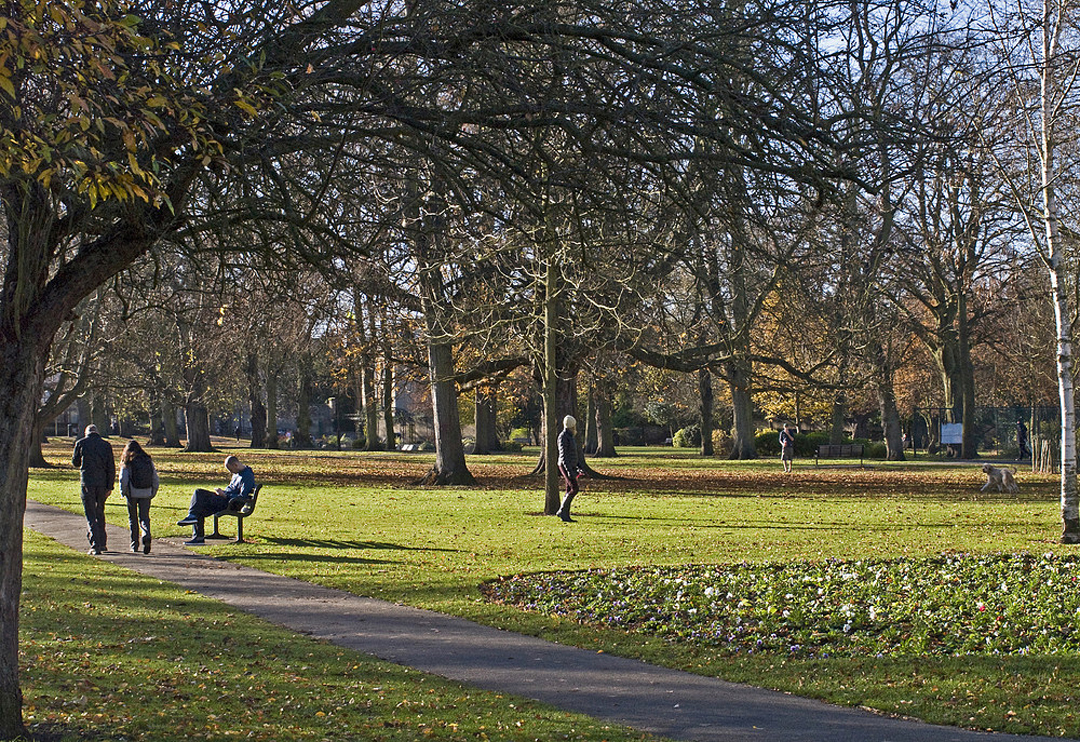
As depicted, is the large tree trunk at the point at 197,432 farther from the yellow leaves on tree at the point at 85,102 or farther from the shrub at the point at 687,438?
the yellow leaves on tree at the point at 85,102

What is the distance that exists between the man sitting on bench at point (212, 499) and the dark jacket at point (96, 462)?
1.33 metres

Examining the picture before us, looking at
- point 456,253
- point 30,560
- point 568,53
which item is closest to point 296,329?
point 456,253

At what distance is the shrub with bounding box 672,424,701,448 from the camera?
232 feet

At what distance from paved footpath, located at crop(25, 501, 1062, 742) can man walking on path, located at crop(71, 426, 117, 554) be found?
2957 millimetres

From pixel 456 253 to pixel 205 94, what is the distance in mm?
13485

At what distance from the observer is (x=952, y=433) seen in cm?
4662

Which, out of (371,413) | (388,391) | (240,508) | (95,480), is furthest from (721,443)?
(95,480)

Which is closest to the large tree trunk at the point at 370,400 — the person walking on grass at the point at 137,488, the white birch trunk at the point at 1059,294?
the person walking on grass at the point at 137,488

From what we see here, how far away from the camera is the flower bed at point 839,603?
8.73 meters

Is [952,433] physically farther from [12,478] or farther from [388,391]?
[12,478]

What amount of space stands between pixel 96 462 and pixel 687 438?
192 ft

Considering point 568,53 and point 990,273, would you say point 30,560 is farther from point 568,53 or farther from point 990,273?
point 990,273

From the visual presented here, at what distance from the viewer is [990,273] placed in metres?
36.7

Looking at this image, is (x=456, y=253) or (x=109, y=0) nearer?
(x=109, y=0)
